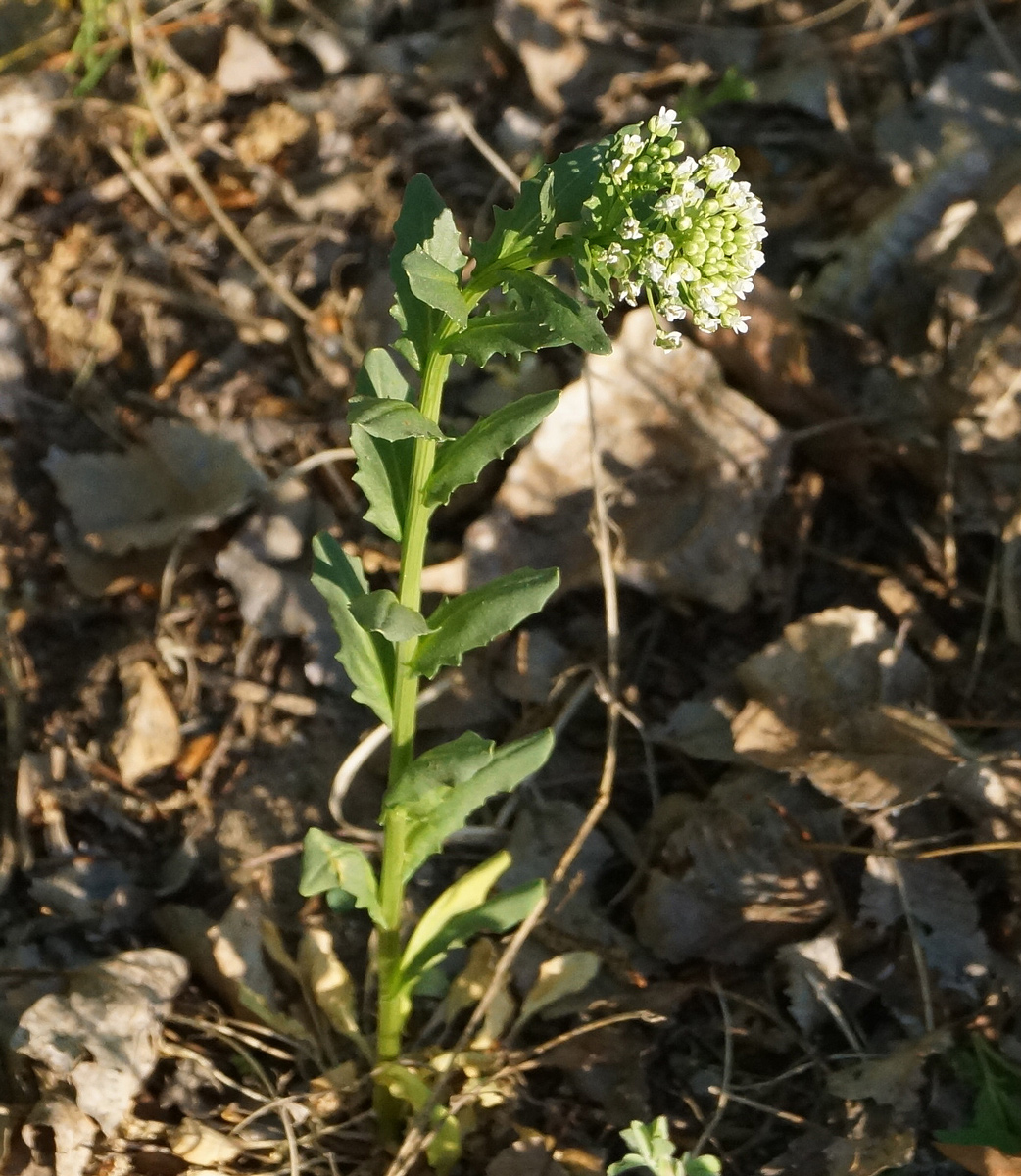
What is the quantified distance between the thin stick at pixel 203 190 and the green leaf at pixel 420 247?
1.56 metres

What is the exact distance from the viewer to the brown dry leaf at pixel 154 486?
3078 millimetres

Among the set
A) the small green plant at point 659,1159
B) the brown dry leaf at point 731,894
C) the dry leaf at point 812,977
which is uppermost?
the small green plant at point 659,1159

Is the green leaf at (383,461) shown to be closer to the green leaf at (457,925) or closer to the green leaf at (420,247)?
the green leaf at (420,247)

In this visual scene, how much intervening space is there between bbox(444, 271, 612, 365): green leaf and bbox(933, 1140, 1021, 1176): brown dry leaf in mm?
1630

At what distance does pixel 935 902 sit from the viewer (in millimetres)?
2502

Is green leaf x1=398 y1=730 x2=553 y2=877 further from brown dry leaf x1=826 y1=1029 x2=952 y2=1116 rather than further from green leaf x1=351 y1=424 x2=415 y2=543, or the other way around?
brown dry leaf x1=826 y1=1029 x2=952 y2=1116

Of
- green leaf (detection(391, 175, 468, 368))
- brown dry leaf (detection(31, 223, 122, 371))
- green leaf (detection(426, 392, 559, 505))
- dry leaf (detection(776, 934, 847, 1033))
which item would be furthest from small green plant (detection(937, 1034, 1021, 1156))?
brown dry leaf (detection(31, 223, 122, 371))

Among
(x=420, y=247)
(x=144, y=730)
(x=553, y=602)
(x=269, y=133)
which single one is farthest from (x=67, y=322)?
(x=420, y=247)

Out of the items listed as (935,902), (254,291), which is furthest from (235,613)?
(935,902)

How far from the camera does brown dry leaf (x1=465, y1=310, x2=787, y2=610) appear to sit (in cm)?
302

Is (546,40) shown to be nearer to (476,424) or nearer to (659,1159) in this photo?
(476,424)

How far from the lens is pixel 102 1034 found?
2.27 meters

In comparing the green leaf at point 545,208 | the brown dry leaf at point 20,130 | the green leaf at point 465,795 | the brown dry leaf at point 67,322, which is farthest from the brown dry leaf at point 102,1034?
the brown dry leaf at point 20,130

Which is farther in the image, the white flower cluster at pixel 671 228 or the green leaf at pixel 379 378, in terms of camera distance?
the green leaf at pixel 379 378
